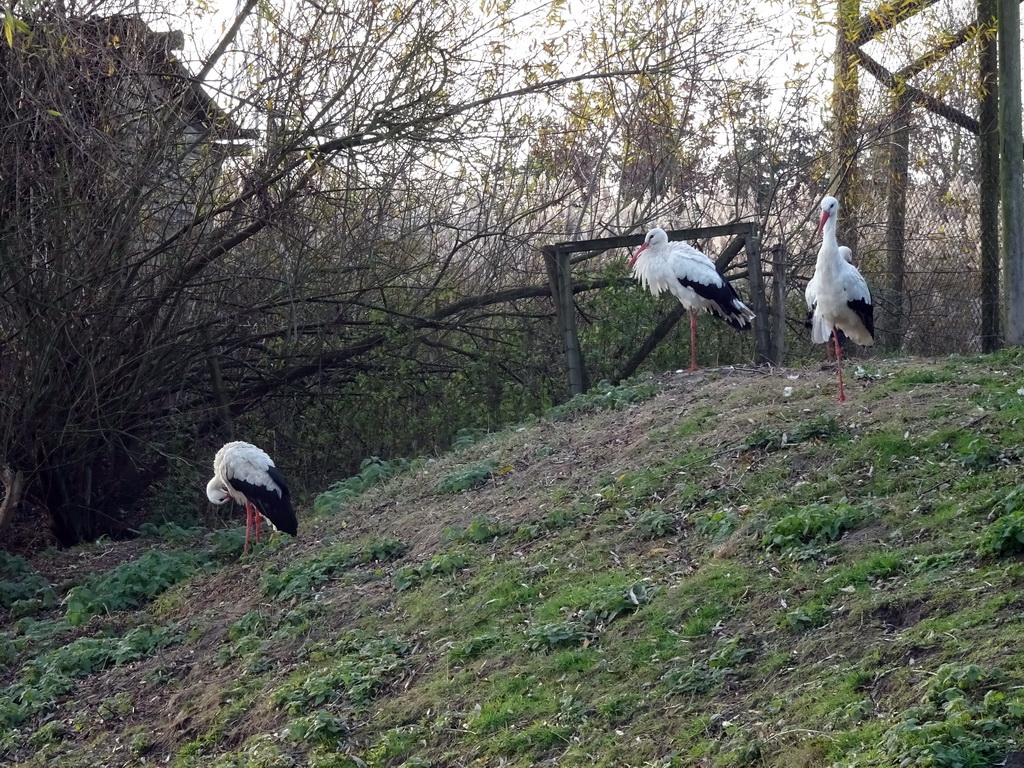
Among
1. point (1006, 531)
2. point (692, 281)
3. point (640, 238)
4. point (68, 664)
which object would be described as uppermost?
point (640, 238)

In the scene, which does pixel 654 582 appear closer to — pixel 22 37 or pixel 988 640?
pixel 988 640

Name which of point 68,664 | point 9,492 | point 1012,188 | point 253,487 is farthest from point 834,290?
point 9,492

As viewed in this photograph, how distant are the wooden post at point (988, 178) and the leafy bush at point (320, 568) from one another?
18.0 ft

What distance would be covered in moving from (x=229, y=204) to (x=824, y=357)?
6.43 meters

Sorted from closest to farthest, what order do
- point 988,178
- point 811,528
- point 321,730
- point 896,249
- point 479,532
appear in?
1. point 321,730
2. point 811,528
3. point 479,532
4. point 988,178
5. point 896,249

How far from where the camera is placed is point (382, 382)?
13102 mm

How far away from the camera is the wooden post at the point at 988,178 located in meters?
9.52

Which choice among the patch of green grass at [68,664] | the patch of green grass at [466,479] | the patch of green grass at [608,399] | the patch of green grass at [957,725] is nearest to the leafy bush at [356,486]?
the patch of green grass at [466,479]

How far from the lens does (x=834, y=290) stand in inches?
353

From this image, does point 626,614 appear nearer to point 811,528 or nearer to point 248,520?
point 811,528

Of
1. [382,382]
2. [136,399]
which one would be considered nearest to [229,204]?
[136,399]

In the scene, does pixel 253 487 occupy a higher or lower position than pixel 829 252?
lower

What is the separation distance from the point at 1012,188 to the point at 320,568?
6.05 meters

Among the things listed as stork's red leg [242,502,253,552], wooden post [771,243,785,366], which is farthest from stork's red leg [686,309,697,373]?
stork's red leg [242,502,253,552]
